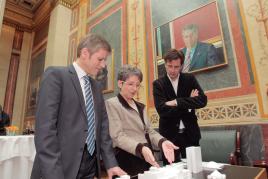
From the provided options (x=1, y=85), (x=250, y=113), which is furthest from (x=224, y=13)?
(x=1, y=85)

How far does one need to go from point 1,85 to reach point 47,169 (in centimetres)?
999

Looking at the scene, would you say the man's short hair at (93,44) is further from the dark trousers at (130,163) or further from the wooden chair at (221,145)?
the wooden chair at (221,145)

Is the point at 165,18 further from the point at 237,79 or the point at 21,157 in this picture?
the point at 21,157

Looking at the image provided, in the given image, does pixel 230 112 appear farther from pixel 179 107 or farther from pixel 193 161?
pixel 193 161

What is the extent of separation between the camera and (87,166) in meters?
1.42

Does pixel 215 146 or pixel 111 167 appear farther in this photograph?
pixel 215 146

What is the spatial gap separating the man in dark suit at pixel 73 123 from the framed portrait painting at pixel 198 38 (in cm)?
256

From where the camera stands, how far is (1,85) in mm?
9695

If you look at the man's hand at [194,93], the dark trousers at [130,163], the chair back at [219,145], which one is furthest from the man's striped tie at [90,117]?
the chair back at [219,145]

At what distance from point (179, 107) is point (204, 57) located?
1892mm

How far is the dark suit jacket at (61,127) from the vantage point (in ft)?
4.08

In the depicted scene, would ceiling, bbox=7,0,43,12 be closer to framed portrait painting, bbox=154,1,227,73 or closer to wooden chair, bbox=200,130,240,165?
framed portrait painting, bbox=154,1,227,73

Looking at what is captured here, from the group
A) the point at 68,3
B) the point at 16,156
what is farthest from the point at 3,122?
the point at 68,3

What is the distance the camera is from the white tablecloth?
316 centimetres
